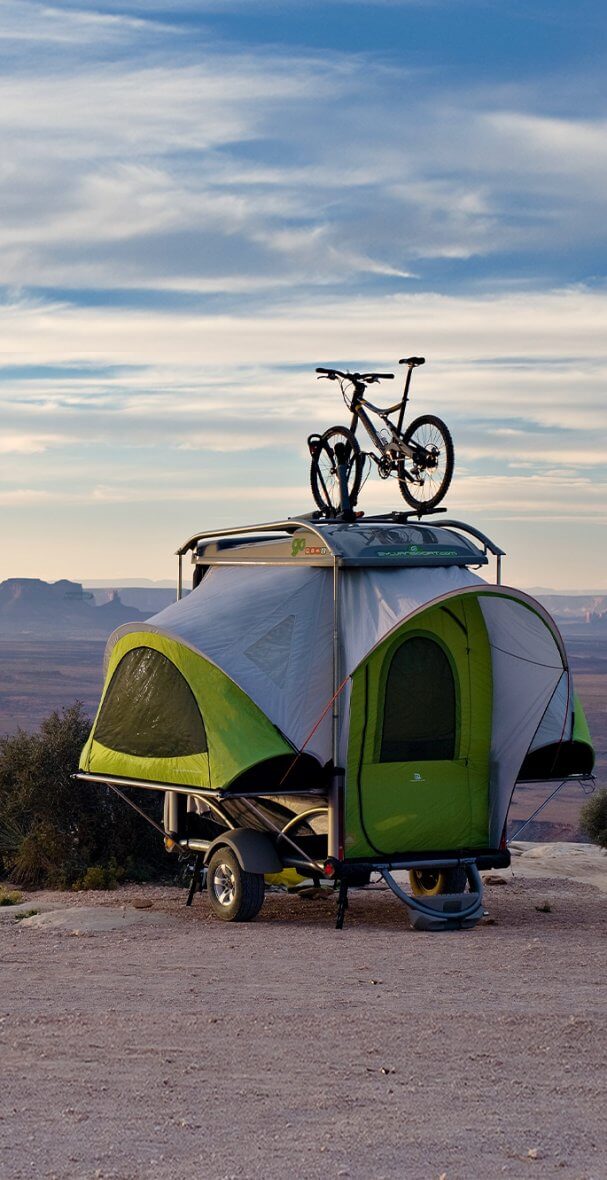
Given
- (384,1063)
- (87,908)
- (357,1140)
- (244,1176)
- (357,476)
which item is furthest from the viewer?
(357,476)

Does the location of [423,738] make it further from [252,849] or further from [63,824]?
[63,824]

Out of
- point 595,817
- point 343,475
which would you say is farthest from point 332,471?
point 595,817

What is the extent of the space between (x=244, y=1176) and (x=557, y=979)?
14.3ft

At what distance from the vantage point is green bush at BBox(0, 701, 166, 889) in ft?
54.3

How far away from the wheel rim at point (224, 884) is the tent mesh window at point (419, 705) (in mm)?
1713

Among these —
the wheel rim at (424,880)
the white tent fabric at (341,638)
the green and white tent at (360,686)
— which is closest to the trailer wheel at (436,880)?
the wheel rim at (424,880)

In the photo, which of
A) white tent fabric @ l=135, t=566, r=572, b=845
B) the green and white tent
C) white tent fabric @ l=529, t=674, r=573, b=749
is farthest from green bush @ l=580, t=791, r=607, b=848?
white tent fabric @ l=135, t=566, r=572, b=845

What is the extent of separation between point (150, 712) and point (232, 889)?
1887 millimetres

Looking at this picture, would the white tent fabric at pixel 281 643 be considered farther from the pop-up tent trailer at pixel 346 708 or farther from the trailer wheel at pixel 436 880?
the trailer wheel at pixel 436 880

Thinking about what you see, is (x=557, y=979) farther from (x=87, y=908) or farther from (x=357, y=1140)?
(x=87, y=908)

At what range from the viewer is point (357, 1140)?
681cm

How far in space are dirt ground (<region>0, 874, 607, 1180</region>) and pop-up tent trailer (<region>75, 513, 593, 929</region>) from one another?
40.8 inches

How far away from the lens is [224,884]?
13328mm

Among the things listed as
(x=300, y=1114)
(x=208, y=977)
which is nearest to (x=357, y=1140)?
(x=300, y=1114)
